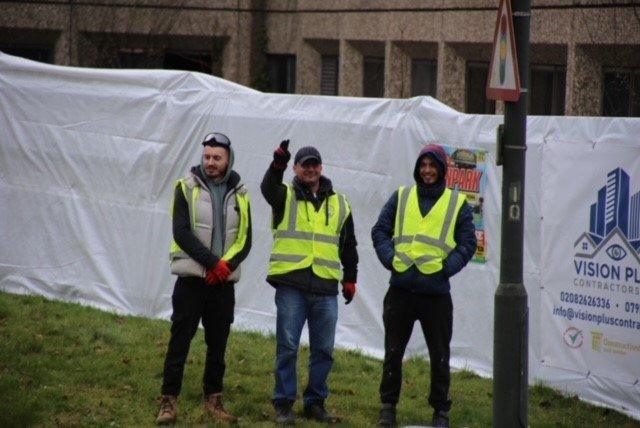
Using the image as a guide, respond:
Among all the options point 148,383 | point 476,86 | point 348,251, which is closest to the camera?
point 348,251

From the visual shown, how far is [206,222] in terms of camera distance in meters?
8.87

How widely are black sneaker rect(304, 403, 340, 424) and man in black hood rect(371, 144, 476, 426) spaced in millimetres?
343

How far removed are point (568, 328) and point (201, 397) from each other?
2.98 m

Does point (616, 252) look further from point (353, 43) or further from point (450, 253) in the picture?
point (353, 43)

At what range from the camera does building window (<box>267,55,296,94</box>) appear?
27406 millimetres

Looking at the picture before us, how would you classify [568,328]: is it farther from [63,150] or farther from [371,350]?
[63,150]

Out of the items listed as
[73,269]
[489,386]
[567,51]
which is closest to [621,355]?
[489,386]

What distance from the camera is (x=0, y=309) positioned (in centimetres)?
1210

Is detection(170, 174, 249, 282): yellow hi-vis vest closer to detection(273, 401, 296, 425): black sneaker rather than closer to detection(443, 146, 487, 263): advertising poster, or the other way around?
detection(273, 401, 296, 425): black sneaker

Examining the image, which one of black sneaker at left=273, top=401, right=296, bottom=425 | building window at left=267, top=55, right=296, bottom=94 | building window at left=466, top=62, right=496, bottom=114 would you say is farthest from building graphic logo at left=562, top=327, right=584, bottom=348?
building window at left=267, top=55, right=296, bottom=94

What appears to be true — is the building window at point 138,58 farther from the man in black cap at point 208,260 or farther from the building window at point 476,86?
the man in black cap at point 208,260

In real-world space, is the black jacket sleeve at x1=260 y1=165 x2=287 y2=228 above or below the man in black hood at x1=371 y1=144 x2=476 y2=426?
above

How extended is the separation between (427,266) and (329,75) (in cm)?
1810

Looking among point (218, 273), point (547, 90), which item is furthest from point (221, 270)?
point (547, 90)
